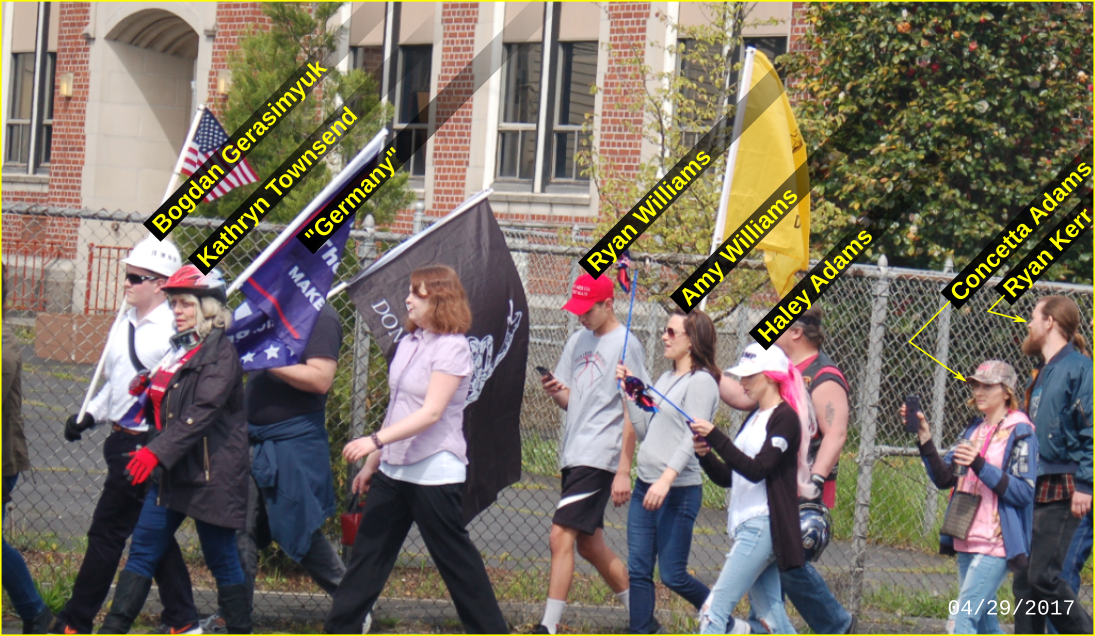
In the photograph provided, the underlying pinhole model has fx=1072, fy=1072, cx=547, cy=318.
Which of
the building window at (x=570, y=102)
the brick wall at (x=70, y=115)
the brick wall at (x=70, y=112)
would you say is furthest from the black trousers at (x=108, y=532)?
the brick wall at (x=70, y=112)

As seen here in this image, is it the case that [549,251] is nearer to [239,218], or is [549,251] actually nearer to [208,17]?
[239,218]

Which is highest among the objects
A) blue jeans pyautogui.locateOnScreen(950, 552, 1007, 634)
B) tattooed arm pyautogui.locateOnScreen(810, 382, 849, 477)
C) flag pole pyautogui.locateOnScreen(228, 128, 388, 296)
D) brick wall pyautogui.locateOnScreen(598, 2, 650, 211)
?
brick wall pyautogui.locateOnScreen(598, 2, 650, 211)

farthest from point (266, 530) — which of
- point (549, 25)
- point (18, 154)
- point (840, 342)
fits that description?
point (18, 154)

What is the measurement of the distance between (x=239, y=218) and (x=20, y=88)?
1767 cm

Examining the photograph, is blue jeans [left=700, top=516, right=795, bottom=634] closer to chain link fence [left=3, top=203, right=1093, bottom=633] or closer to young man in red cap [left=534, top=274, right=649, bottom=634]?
young man in red cap [left=534, top=274, right=649, bottom=634]

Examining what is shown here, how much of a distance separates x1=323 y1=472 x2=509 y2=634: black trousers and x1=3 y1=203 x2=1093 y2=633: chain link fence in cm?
83

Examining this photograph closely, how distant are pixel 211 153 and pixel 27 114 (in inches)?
640

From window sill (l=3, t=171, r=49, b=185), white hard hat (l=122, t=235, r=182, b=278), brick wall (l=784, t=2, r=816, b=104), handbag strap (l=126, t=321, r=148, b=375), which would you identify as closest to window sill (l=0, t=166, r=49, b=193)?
window sill (l=3, t=171, r=49, b=185)

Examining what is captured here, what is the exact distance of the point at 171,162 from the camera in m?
19.2

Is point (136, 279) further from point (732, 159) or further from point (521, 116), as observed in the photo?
point (521, 116)

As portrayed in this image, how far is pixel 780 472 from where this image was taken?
471 centimetres

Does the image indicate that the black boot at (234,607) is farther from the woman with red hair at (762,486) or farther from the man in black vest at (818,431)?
the man in black vest at (818,431)

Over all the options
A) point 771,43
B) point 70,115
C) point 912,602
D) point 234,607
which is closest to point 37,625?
point 234,607

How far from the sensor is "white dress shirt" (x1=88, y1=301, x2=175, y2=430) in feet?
16.1
